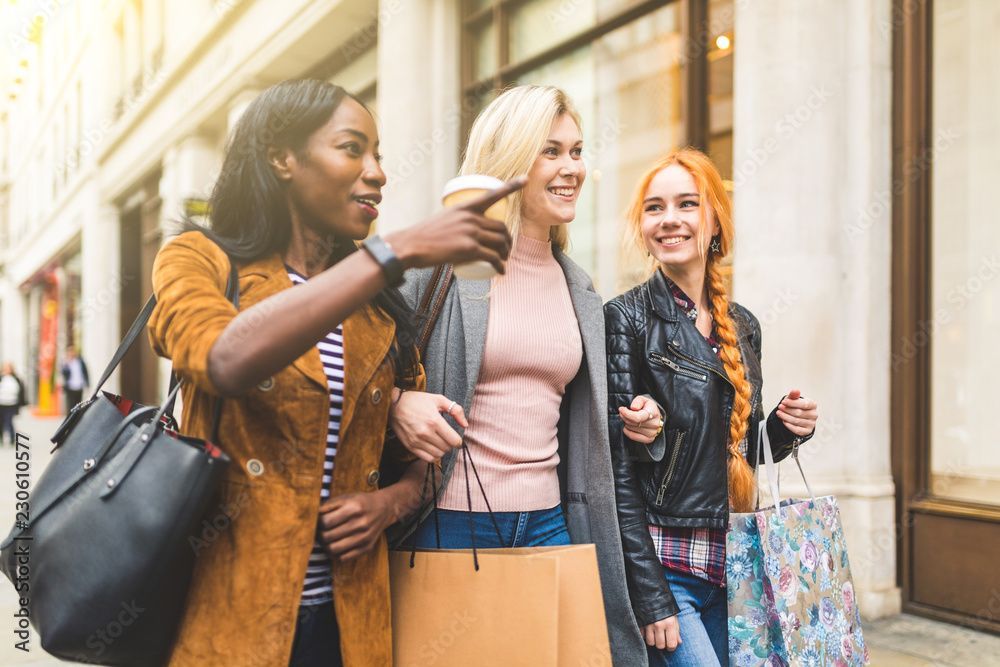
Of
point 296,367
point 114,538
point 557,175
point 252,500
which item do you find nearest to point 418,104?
point 557,175

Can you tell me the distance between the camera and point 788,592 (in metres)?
2.04

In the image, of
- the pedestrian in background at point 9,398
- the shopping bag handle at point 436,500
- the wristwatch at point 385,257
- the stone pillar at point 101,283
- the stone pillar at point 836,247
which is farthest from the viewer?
the stone pillar at point 101,283

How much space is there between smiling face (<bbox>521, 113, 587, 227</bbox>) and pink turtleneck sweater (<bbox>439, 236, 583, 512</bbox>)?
241mm

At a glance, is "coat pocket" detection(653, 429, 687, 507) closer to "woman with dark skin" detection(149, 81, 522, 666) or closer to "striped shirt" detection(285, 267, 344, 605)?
"woman with dark skin" detection(149, 81, 522, 666)

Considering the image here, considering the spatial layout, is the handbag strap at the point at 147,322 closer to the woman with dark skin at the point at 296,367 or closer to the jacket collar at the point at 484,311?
the woman with dark skin at the point at 296,367

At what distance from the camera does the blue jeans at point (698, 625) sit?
7.01ft

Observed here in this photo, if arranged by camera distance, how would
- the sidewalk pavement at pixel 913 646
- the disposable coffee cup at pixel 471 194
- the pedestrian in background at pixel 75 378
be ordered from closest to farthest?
1. the disposable coffee cup at pixel 471 194
2. the sidewalk pavement at pixel 913 646
3. the pedestrian in background at pixel 75 378

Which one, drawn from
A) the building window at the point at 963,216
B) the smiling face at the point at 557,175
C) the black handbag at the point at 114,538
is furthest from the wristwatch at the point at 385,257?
the building window at the point at 963,216

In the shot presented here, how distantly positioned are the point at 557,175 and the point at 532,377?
1.95ft

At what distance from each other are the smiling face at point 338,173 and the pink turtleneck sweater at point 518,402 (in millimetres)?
681

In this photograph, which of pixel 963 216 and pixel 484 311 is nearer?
pixel 484 311

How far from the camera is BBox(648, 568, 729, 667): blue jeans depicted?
2.14 metres

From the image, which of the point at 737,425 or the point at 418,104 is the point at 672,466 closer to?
the point at 737,425

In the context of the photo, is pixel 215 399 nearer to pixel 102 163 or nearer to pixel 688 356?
pixel 688 356
